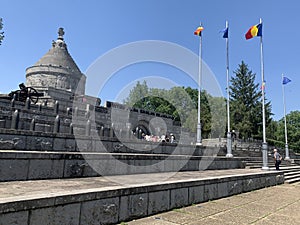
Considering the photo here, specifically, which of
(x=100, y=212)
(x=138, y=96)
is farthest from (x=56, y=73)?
(x=100, y=212)

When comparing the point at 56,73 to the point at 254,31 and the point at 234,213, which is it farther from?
the point at 234,213

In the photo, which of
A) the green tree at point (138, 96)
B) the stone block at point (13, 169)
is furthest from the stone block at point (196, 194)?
the green tree at point (138, 96)

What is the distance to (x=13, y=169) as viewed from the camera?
17.2 ft

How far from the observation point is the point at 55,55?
160ft

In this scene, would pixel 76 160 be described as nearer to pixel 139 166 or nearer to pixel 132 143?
pixel 139 166

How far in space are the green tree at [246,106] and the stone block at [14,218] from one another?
5073 cm

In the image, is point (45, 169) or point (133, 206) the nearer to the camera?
point (133, 206)

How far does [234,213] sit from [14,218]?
5099 millimetres

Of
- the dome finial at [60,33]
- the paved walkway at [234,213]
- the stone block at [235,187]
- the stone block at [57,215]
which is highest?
the dome finial at [60,33]

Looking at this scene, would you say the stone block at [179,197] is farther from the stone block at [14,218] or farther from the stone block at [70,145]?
the stone block at [70,145]

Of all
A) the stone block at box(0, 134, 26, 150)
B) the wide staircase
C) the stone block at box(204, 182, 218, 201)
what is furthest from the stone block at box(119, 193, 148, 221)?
the wide staircase

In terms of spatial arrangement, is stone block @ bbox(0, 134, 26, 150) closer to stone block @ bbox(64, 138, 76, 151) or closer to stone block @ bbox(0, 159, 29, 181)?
stone block @ bbox(64, 138, 76, 151)

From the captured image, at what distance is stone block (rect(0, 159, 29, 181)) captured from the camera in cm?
509

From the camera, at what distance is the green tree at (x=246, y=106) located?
165 feet
